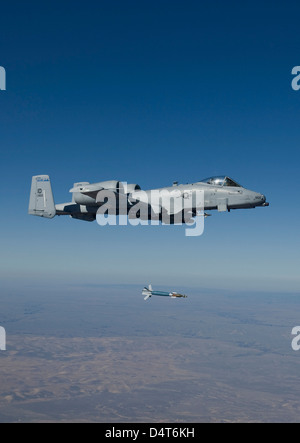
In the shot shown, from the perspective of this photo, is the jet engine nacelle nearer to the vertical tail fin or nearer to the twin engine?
the twin engine

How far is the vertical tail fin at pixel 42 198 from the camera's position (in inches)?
1463

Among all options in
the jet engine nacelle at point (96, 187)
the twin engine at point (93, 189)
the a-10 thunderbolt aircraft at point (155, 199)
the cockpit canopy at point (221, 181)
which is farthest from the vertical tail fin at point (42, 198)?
the cockpit canopy at point (221, 181)

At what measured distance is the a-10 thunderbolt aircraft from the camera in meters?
33.8

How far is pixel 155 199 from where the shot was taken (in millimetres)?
35969

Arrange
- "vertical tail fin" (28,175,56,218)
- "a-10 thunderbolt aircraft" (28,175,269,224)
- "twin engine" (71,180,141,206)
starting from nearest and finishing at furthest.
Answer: "twin engine" (71,180,141,206)
"a-10 thunderbolt aircraft" (28,175,269,224)
"vertical tail fin" (28,175,56,218)

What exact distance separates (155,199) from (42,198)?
12.5 m

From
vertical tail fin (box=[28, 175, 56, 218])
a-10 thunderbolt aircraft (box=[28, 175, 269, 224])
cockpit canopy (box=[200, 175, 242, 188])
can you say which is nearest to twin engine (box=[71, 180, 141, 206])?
a-10 thunderbolt aircraft (box=[28, 175, 269, 224])

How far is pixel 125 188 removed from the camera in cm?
3400

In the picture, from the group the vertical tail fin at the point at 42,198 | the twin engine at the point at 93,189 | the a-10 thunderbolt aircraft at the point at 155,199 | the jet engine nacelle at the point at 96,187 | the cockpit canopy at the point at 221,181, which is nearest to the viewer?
the twin engine at the point at 93,189

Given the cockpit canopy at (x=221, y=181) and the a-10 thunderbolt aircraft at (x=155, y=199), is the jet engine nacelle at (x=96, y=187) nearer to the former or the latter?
the a-10 thunderbolt aircraft at (x=155, y=199)

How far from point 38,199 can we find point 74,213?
4324 millimetres
